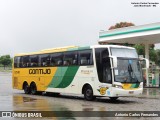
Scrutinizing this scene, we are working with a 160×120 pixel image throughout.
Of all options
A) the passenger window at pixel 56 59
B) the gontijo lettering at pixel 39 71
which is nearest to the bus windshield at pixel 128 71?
the passenger window at pixel 56 59

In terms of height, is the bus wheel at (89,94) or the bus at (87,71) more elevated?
the bus at (87,71)

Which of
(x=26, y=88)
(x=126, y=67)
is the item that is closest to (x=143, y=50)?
(x=26, y=88)

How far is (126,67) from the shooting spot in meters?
19.9

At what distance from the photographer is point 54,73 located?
78.7 ft

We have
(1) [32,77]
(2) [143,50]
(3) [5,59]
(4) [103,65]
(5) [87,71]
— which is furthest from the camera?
(3) [5,59]

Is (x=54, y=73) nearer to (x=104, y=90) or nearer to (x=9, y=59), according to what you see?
(x=104, y=90)

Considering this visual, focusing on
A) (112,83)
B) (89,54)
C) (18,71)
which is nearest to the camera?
(112,83)

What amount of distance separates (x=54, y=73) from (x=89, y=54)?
12.6ft

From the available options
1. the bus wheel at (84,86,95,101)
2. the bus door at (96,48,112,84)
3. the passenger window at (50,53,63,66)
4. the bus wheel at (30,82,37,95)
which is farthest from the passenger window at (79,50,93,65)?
the bus wheel at (30,82,37,95)

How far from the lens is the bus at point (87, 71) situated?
19594mm

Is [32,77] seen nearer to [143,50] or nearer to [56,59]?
[56,59]

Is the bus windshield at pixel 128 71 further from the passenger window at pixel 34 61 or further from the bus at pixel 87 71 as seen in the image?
the passenger window at pixel 34 61

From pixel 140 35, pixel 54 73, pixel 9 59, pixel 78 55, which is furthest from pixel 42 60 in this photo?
pixel 9 59

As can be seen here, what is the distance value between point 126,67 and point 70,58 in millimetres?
4028
